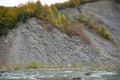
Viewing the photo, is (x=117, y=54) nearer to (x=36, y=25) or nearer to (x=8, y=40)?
(x=36, y=25)

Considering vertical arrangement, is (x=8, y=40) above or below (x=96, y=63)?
above

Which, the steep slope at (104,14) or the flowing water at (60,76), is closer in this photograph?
the flowing water at (60,76)

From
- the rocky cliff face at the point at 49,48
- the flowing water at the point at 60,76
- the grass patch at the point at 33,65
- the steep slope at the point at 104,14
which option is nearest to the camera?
the flowing water at the point at 60,76

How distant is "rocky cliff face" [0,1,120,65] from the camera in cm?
7381

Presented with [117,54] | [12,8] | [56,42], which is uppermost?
[12,8]

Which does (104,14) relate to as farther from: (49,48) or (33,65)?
(33,65)

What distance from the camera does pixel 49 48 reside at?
76438 millimetres

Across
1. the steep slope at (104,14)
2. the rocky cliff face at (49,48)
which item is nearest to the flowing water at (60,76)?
the rocky cliff face at (49,48)

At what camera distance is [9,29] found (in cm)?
7988

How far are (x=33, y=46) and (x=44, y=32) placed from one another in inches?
232

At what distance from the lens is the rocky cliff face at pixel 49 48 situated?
2906 inches

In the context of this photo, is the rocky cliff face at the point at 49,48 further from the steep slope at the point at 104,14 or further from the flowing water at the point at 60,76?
the flowing water at the point at 60,76

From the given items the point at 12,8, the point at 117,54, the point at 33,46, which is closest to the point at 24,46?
the point at 33,46

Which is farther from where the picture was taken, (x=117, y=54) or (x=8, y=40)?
(x=117, y=54)
